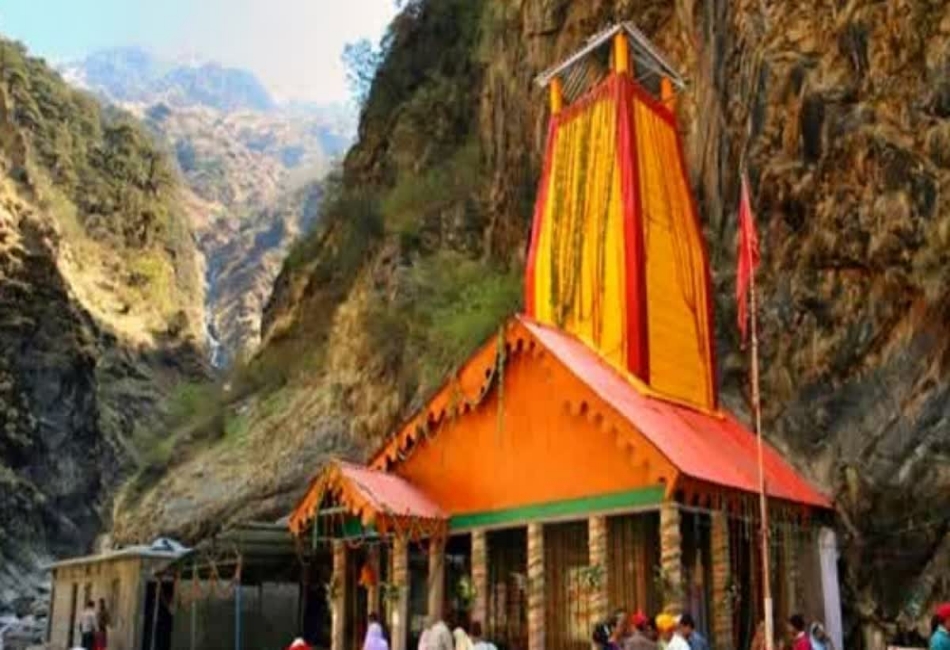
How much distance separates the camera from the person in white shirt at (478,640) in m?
13.5

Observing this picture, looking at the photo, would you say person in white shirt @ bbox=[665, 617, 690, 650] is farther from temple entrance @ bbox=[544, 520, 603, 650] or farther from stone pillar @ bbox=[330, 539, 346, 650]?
stone pillar @ bbox=[330, 539, 346, 650]

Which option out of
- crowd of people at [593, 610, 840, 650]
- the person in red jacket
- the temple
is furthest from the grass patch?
the person in red jacket

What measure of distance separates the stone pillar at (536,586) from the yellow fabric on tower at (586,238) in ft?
11.4

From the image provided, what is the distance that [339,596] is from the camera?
18172 mm

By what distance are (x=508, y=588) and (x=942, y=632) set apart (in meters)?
8.84

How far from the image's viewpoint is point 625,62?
66.4 ft

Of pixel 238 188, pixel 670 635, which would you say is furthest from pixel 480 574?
pixel 238 188

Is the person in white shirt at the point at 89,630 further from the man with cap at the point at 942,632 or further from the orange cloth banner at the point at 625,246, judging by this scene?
the man with cap at the point at 942,632

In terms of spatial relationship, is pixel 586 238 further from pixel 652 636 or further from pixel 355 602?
pixel 652 636

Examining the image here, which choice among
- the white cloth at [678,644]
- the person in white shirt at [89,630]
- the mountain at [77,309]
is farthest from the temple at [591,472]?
the mountain at [77,309]

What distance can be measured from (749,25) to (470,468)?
11.7 m

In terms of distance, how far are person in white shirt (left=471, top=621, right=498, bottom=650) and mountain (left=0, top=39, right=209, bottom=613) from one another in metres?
27.9

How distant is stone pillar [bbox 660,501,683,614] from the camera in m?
14.3

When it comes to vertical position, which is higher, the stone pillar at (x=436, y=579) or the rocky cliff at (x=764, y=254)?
the rocky cliff at (x=764, y=254)
